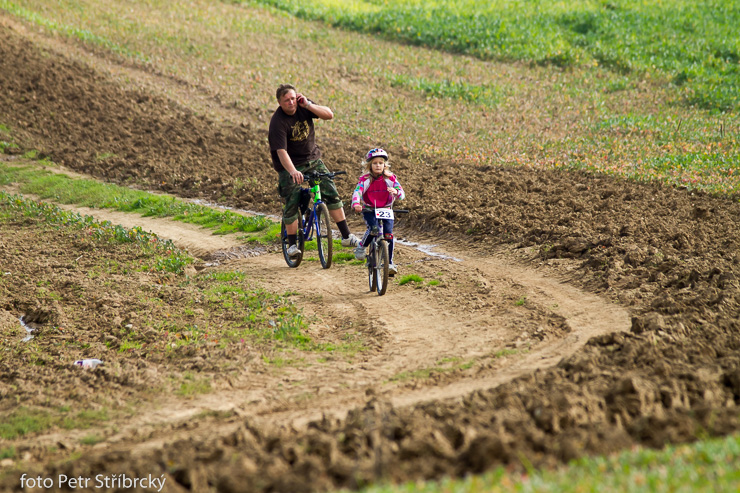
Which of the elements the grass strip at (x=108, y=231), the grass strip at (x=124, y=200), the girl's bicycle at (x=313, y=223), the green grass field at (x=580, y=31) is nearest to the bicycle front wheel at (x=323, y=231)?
the girl's bicycle at (x=313, y=223)

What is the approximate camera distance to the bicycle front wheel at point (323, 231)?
32.0 ft

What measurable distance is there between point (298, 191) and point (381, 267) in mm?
2047

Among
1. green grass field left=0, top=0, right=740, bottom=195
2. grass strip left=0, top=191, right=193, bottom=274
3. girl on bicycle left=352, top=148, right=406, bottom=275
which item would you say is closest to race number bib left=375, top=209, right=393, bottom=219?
girl on bicycle left=352, top=148, right=406, bottom=275

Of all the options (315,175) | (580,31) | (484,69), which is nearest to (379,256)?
(315,175)

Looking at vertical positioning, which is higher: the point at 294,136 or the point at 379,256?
the point at 294,136

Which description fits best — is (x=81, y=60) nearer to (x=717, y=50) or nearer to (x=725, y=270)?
(x=725, y=270)

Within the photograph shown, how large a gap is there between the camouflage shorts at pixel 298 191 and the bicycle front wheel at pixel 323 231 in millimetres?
218

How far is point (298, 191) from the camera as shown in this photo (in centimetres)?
992

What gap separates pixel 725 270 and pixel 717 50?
1028 inches

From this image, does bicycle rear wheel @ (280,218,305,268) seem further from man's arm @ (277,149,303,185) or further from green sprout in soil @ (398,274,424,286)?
green sprout in soil @ (398,274,424,286)

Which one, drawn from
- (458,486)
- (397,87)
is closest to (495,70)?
(397,87)

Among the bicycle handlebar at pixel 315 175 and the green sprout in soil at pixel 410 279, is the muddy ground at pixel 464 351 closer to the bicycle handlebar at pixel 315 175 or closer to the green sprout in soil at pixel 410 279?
the green sprout in soil at pixel 410 279

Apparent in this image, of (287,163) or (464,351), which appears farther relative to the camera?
(287,163)

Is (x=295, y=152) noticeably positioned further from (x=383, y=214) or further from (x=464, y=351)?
(x=464, y=351)
